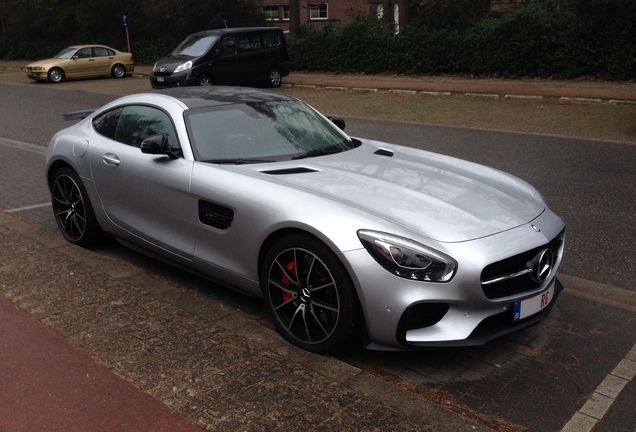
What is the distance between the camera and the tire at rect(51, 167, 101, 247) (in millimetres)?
5715

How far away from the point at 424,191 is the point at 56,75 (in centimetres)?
2677

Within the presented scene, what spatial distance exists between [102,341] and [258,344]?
0.90 metres

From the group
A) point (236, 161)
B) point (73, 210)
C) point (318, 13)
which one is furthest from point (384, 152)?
point (318, 13)

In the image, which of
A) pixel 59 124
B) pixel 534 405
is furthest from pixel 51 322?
pixel 59 124

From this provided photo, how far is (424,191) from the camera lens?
4.31 m

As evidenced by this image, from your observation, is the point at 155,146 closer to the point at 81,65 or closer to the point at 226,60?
the point at 226,60

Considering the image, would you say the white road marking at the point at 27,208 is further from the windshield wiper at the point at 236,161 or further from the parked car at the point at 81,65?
the parked car at the point at 81,65

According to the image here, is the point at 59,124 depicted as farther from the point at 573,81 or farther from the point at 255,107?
the point at 573,81

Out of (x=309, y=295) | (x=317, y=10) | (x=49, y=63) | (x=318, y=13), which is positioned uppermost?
(x=309, y=295)

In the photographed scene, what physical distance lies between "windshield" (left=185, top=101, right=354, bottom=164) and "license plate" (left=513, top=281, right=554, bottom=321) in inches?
73.3

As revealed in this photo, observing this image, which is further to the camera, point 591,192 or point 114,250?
point 591,192

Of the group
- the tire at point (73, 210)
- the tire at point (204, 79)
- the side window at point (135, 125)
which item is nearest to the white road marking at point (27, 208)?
the tire at point (73, 210)

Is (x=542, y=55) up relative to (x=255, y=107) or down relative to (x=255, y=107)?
down

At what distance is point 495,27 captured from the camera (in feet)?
75.6
